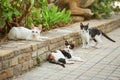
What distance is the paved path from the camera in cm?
588

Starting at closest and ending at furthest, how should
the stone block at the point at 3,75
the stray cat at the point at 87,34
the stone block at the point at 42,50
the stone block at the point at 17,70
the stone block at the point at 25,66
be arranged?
1. the stone block at the point at 3,75
2. the stone block at the point at 17,70
3. the stone block at the point at 25,66
4. the stone block at the point at 42,50
5. the stray cat at the point at 87,34

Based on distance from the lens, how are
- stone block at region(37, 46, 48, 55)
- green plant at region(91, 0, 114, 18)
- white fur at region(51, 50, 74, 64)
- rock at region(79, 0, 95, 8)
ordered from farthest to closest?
green plant at region(91, 0, 114, 18)
rock at region(79, 0, 95, 8)
white fur at region(51, 50, 74, 64)
stone block at region(37, 46, 48, 55)

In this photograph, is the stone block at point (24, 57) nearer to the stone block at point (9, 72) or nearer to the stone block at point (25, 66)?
the stone block at point (25, 66)

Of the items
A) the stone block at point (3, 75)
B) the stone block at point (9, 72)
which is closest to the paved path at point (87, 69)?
the stone block at point (9, 72)

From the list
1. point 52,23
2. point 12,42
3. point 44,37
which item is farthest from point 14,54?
point 52,23

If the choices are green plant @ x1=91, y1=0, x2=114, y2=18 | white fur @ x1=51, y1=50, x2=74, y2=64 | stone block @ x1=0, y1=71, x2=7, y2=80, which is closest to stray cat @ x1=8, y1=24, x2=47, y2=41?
white fur @ x1=51, y1=50, x2=74, y2=64

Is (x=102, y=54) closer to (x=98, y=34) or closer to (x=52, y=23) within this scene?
(x=98, y=34)

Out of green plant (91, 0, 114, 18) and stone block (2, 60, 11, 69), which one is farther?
green plant (91, 0, 114, 18)

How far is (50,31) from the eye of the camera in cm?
857

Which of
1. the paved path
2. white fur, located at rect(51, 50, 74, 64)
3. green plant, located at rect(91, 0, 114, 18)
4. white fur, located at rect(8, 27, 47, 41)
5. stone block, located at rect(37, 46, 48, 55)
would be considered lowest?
the paved path

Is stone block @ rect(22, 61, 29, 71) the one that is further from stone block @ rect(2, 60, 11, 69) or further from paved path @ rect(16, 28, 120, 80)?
stone block @ rect(2, 60, 11, 69)

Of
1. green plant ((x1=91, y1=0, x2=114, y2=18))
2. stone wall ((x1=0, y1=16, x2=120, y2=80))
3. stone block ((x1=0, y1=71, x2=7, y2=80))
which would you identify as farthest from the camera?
green plant ((x1=91, y1=0, x2=114, y2=18))

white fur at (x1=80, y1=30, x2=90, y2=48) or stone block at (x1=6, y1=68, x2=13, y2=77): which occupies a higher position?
white fur at (x1=80, y1=30, x2=90, y2=48)

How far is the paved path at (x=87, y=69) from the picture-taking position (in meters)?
5.88
